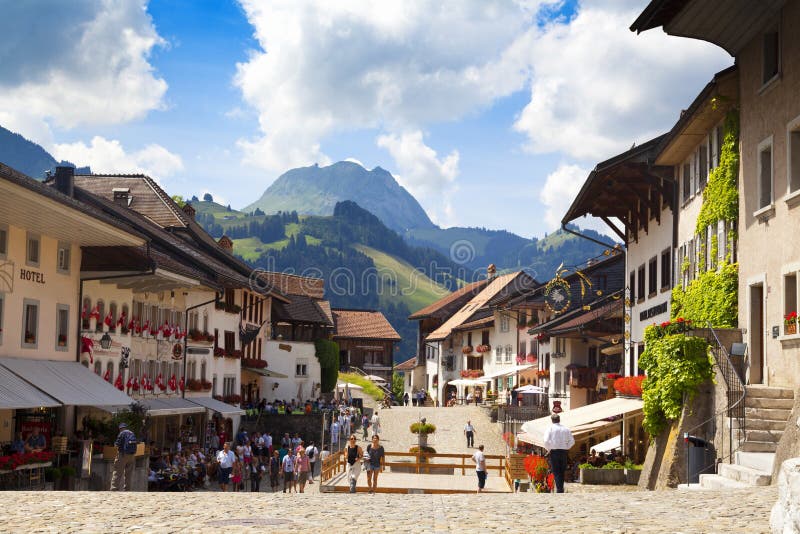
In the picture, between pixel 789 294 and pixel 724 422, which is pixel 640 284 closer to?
pixel 789 294

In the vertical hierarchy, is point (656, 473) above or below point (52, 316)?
below

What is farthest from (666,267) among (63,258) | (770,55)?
(63,258)

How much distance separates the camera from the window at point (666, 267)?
3347 cm

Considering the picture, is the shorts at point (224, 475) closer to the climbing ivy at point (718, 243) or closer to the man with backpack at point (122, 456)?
the man with backpack at point (122, 456)

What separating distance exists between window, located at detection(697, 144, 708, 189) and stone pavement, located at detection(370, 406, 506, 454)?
26690 millimetres

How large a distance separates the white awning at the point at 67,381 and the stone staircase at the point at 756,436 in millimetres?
17275

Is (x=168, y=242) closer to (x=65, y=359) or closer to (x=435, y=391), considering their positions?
(x=65, y=359)

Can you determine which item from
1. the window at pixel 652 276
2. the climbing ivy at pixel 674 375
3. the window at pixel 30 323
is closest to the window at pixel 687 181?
the window at pixel 652 276

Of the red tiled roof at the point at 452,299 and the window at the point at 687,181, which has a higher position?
the red tiled roof at the point at 452,299

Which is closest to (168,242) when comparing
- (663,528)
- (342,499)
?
(342,499)

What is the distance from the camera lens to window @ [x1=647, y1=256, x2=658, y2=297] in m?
35.9

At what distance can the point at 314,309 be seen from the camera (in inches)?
3401

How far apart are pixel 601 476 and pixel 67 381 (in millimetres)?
15156

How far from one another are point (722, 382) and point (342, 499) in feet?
28.6
